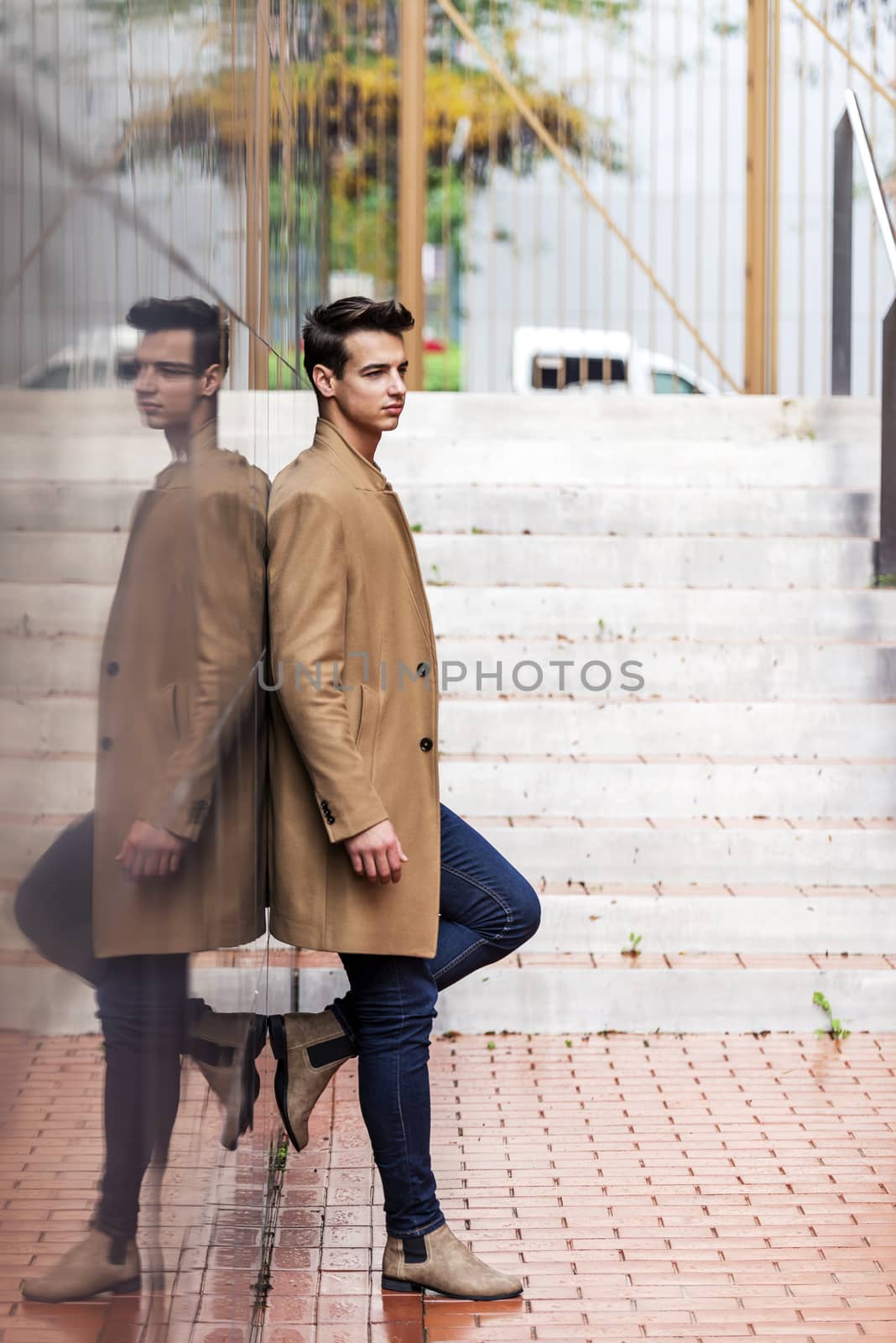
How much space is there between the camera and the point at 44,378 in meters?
1.14

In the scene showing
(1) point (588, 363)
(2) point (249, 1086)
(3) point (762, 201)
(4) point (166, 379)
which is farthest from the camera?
(1) point (588, 363)

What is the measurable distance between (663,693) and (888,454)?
5.42ft

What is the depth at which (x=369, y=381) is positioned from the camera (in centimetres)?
297

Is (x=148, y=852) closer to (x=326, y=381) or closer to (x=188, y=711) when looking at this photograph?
(x=188, y=711)

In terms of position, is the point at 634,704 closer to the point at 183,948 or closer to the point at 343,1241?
the point at 343,1241

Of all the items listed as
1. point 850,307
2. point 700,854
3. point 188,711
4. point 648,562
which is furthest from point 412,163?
point 188,711

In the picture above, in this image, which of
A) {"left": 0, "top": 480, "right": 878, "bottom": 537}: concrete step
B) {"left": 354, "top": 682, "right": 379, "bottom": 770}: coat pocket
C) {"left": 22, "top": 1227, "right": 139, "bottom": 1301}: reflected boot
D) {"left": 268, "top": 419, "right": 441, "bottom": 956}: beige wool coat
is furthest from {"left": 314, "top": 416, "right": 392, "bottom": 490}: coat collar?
{"left": 0, "top": 480, "right": 878, "bottom": 537}: concrete step

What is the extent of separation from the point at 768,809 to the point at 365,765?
2.94 m

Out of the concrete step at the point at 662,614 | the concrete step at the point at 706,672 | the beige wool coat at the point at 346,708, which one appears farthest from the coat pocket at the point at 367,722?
the concrete step at the point at 662,614

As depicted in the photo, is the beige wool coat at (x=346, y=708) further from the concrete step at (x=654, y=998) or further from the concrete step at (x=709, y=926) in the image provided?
the concrete step at (x=709, y=926)

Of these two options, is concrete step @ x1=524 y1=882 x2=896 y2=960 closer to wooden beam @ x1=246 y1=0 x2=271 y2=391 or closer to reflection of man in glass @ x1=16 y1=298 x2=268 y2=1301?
wooden beam @ x1=246 y1=0 x2=271 y2=391

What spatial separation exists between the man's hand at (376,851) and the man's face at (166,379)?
101 centimetres

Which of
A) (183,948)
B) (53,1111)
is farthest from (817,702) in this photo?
(53,1111)

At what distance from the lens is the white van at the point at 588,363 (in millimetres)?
11109
